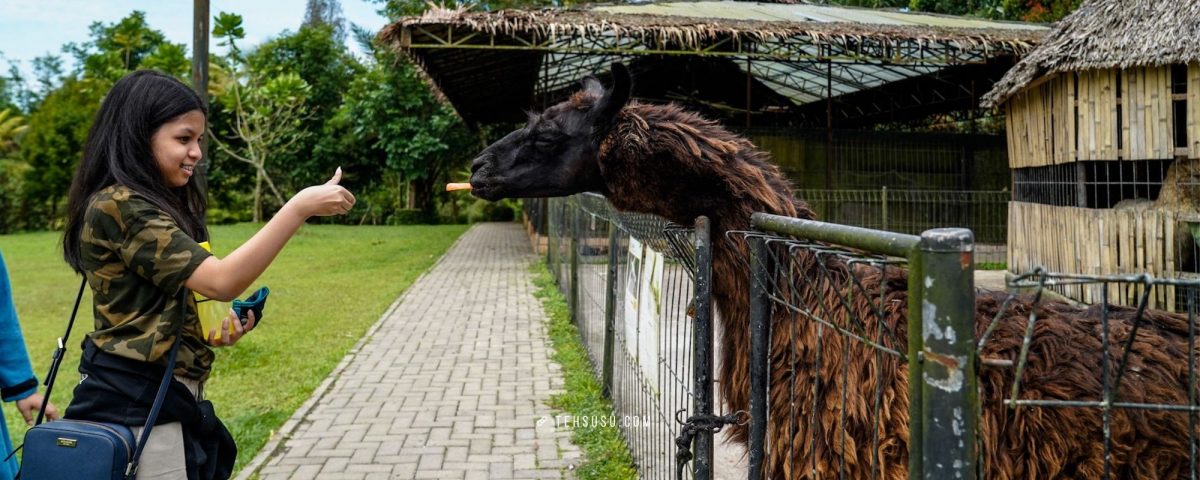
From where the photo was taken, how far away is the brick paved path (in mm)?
5191

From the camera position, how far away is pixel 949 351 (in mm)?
1277

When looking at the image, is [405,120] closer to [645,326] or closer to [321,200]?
[645,326]

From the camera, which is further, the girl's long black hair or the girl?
the girl's long black hair

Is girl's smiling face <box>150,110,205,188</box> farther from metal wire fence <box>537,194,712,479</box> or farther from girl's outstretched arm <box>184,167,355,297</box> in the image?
metal wire fence <box>537,194,712,479</box>

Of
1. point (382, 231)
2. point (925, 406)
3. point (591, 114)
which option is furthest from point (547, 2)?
point (925, 406)

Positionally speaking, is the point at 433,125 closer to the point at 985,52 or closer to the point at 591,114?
the point at 985,52

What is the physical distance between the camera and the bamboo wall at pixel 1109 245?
1016 centimetres

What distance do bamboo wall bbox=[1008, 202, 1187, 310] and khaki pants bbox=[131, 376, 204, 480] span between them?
32.4 feet

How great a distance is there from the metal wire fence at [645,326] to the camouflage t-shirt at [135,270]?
155 cm

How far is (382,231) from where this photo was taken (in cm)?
3100

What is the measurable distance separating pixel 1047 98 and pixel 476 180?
36.8 feet

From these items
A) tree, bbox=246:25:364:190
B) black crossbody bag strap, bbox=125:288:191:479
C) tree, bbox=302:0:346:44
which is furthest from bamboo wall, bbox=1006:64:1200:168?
Result: tree, bbox=302:0:346:44

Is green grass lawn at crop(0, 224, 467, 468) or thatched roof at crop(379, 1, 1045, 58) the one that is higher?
thatched roof at crop(379, 1, 1045, 58)

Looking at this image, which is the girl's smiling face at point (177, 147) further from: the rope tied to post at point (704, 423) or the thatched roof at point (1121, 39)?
the thatched roof at point (1121, 39)
